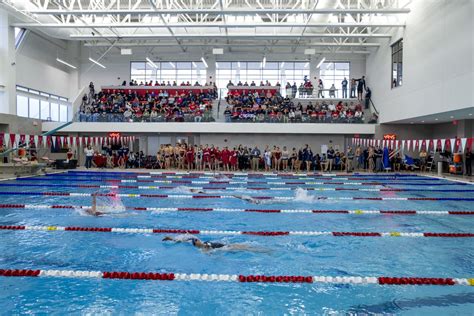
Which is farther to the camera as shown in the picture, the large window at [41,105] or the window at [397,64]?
the large window at [41,105]

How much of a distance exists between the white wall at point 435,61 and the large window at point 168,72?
43.6ft

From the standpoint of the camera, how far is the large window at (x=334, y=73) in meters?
28.0

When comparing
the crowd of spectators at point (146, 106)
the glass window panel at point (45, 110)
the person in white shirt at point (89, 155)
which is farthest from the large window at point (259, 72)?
the person in white shirt at point (89, 155)

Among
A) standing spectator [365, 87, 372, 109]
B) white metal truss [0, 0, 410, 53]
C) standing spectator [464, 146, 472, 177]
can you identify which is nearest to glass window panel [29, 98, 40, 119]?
white metal truss [0, 0, 410, 53]

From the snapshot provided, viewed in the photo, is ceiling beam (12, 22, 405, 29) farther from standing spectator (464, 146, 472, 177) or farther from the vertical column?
standing spectator (464, 146, 472, 177)

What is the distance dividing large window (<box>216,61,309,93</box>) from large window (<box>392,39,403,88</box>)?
855 centimetres

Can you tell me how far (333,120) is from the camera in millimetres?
22172

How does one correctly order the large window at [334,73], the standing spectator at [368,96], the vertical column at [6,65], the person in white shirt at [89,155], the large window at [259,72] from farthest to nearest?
1. the large window at [259,72]
2. the large window at [334,73]
3. the standing spectator at [368,96]
4. the vertical column at [6,65]
5. the person in white shirt at [89,155]

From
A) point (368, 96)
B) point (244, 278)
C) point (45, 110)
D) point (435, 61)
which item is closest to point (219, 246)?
point (244, 278)

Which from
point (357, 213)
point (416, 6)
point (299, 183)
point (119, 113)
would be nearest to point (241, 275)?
point (357, 213)

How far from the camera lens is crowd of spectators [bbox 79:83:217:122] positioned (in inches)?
878

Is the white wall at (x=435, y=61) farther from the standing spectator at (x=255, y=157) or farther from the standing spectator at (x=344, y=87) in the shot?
the standing spectator at (x=255, y=157)

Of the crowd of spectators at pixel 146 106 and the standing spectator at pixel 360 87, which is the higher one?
the standing spectator at pixel 360 87

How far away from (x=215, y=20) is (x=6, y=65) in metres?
10.7
